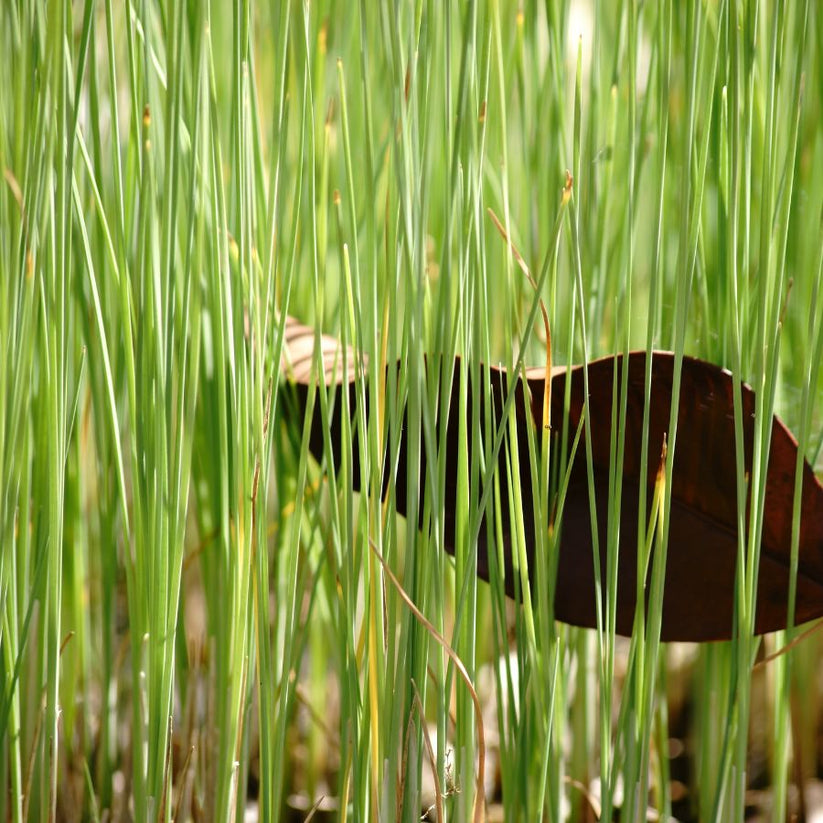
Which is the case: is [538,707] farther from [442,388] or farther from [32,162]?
[32,162]

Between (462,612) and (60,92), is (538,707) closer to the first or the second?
(462,612)

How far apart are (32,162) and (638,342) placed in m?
0.41

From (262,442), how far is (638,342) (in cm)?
32

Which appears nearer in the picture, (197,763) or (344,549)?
(344,549)

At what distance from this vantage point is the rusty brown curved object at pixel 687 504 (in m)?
0.43

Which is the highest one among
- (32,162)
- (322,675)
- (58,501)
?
(32,162)

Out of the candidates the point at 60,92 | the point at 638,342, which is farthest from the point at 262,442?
the point at 638,342

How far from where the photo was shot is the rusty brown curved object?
1.40 ft

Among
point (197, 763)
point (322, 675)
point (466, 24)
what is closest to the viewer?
point (466, 24)

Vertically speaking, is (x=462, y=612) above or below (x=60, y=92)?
below

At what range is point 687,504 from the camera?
1.46ft

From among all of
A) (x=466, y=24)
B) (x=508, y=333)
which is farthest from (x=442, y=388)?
(x=466, y=24)

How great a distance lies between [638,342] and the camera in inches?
24.8

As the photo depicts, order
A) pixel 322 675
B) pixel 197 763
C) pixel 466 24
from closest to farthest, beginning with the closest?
pixel 466 24 < pixel 197 763 < pixel 322 675
